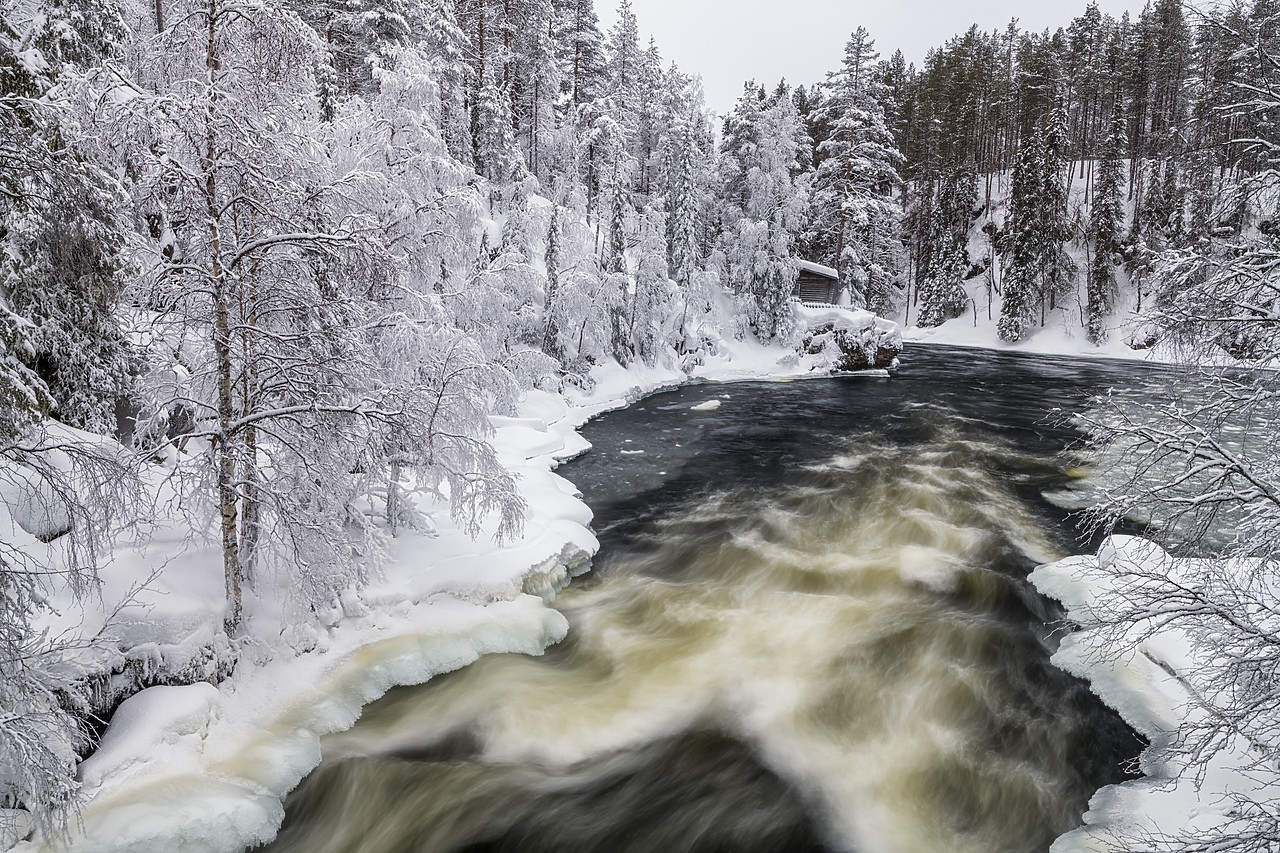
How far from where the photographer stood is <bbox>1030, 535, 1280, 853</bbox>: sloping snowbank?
20.1ft

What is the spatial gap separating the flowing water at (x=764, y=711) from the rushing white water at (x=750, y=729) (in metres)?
0.03

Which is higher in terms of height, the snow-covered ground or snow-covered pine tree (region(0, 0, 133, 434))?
snow-covered pine tree (region(0, 0, 133, 434))

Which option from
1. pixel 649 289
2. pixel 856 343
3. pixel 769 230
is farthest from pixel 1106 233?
pixel 649 289

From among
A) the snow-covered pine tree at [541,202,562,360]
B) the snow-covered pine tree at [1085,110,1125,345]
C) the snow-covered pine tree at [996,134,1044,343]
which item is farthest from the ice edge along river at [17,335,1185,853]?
the snow-covered pine tree at [996,134,1044,343]

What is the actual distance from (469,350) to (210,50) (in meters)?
5.36

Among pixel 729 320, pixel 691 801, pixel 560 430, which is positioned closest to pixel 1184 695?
pixel 691 801

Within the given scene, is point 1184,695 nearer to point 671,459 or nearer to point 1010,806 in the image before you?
point 1010,806

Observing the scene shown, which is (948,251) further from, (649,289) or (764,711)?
(764,711)

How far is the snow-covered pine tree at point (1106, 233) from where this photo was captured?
45250 mm

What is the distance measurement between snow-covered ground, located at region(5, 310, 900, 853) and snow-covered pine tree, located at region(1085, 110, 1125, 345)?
47953mm

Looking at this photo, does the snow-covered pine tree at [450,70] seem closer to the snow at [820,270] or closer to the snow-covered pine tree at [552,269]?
the snow-covered pine tree at [552,269]

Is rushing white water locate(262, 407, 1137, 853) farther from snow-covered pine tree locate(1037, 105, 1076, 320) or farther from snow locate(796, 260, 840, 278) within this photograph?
snow-covered pine tree locate(1037, 105, 1076, 320)

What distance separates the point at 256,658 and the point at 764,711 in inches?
257

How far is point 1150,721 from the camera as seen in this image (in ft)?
26.5
